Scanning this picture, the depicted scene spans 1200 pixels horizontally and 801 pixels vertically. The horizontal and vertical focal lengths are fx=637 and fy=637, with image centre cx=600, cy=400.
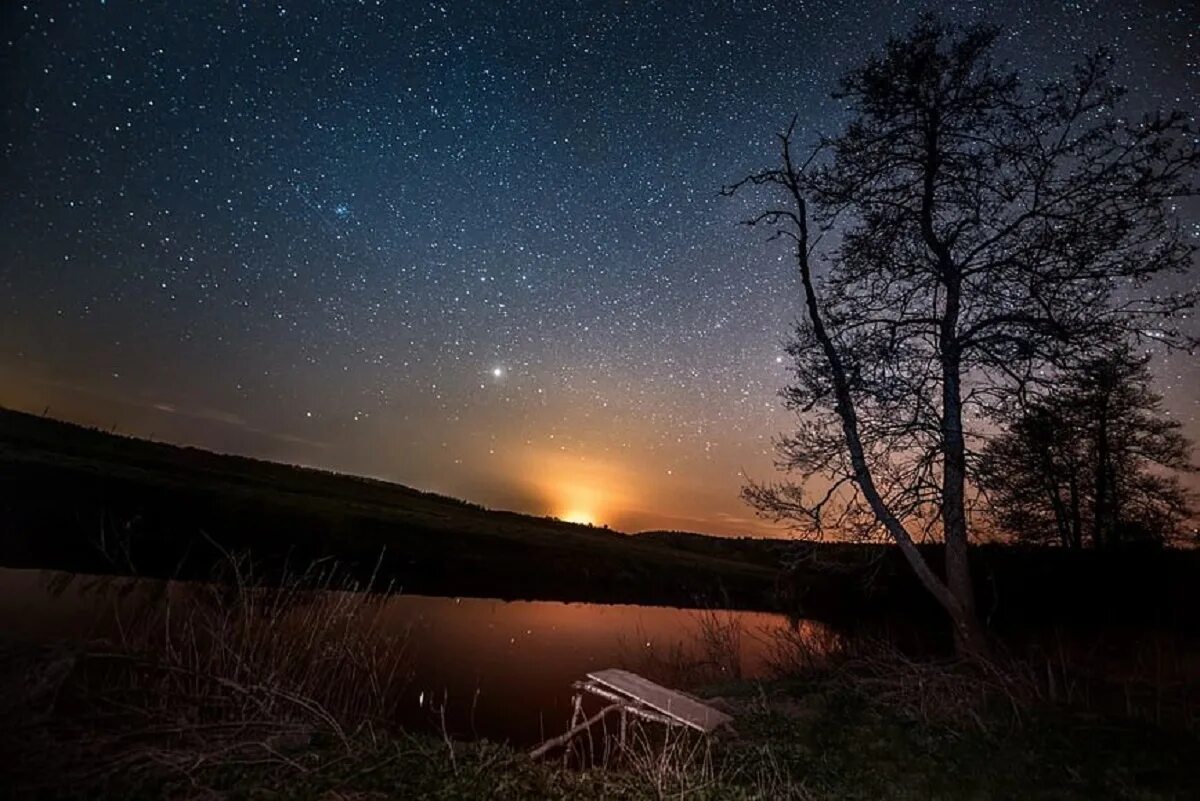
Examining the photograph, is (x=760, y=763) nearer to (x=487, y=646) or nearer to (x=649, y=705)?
(x=649, y=705)

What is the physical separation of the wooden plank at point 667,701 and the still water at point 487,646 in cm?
123

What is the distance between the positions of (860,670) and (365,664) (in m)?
8.11

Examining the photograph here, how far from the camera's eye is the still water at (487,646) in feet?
36.0

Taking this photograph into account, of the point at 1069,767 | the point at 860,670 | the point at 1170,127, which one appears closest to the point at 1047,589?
the point at 860,670

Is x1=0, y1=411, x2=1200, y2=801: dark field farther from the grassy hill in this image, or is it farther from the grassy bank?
the grassy hill

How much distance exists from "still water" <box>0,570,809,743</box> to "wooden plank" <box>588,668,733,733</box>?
1228 millimetres

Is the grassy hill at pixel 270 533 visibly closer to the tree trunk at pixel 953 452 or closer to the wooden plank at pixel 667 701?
the tree trunk at pixel 953 452

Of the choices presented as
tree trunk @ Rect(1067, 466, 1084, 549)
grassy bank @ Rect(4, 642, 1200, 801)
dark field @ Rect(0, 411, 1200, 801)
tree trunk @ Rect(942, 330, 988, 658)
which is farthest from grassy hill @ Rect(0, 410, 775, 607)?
tree trunk @ Rect(1067, 466, 1084, 549)

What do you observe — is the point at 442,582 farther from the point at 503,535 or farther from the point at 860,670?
the point at 860,670

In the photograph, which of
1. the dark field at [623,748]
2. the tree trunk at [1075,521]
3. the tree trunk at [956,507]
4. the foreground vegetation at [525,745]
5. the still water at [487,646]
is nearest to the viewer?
the foreground vegetation at [525,745]

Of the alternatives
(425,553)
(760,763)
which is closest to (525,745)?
(760,763)

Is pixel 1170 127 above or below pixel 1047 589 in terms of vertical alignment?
above

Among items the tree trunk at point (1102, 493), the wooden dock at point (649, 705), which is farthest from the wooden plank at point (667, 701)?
the tree trunk at point (1102, 493)

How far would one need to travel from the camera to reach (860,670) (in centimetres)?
1092
